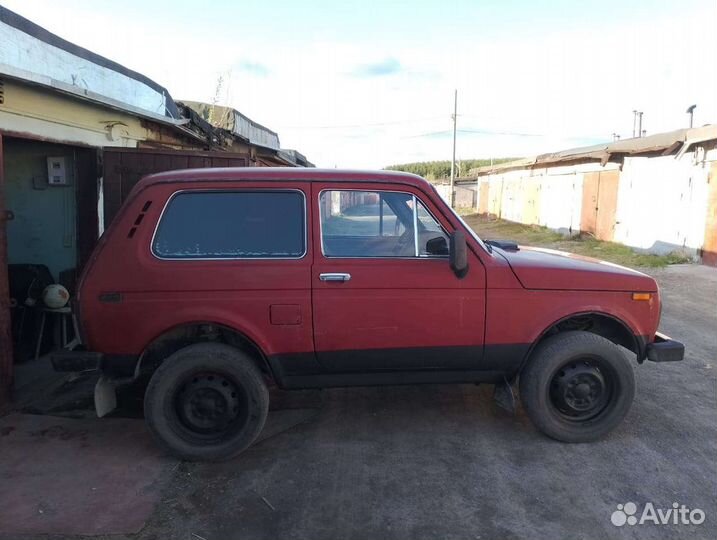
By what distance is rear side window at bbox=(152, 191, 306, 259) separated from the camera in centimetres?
384

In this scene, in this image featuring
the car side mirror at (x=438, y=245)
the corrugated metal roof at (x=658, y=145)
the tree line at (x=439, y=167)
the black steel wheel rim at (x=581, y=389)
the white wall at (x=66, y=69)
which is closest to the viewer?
the car side mirror at (x=438, y=245)

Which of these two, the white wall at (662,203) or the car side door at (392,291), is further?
the white wall at (662,203)

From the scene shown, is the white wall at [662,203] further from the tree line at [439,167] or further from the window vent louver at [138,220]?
the tree line at [439,167]

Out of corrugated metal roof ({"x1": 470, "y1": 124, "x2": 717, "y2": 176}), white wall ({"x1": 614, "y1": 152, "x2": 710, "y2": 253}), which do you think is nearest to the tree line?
corrugated metal roof ({"x1": 470, "y1": 124, "x2": 717, "y2": 176})

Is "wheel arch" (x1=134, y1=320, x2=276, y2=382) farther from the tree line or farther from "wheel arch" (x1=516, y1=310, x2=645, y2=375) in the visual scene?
the tree line

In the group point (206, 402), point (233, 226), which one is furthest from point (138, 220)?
point (206, 402)

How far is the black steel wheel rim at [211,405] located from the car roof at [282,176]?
1.35 meters

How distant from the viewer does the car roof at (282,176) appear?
390 centimetres

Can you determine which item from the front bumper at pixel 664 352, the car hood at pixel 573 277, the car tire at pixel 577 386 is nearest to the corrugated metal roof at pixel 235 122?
the car hood at pixel 573 277

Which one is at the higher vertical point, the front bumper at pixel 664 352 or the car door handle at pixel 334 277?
the car door handle at pixel 334 277

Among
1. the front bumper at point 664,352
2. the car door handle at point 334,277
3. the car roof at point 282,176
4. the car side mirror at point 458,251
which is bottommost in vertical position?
the front bumper at point 664,352

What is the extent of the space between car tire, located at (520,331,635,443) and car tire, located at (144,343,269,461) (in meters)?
1.94

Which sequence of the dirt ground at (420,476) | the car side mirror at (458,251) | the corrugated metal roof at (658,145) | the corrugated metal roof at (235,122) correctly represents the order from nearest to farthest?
the dirt ground at (420,476) < the car side mirror at (458,251) < the corrugated metal roof at (658,145) < the corrugated metal roof at (235,122)

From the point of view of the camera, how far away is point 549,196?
964 inches
